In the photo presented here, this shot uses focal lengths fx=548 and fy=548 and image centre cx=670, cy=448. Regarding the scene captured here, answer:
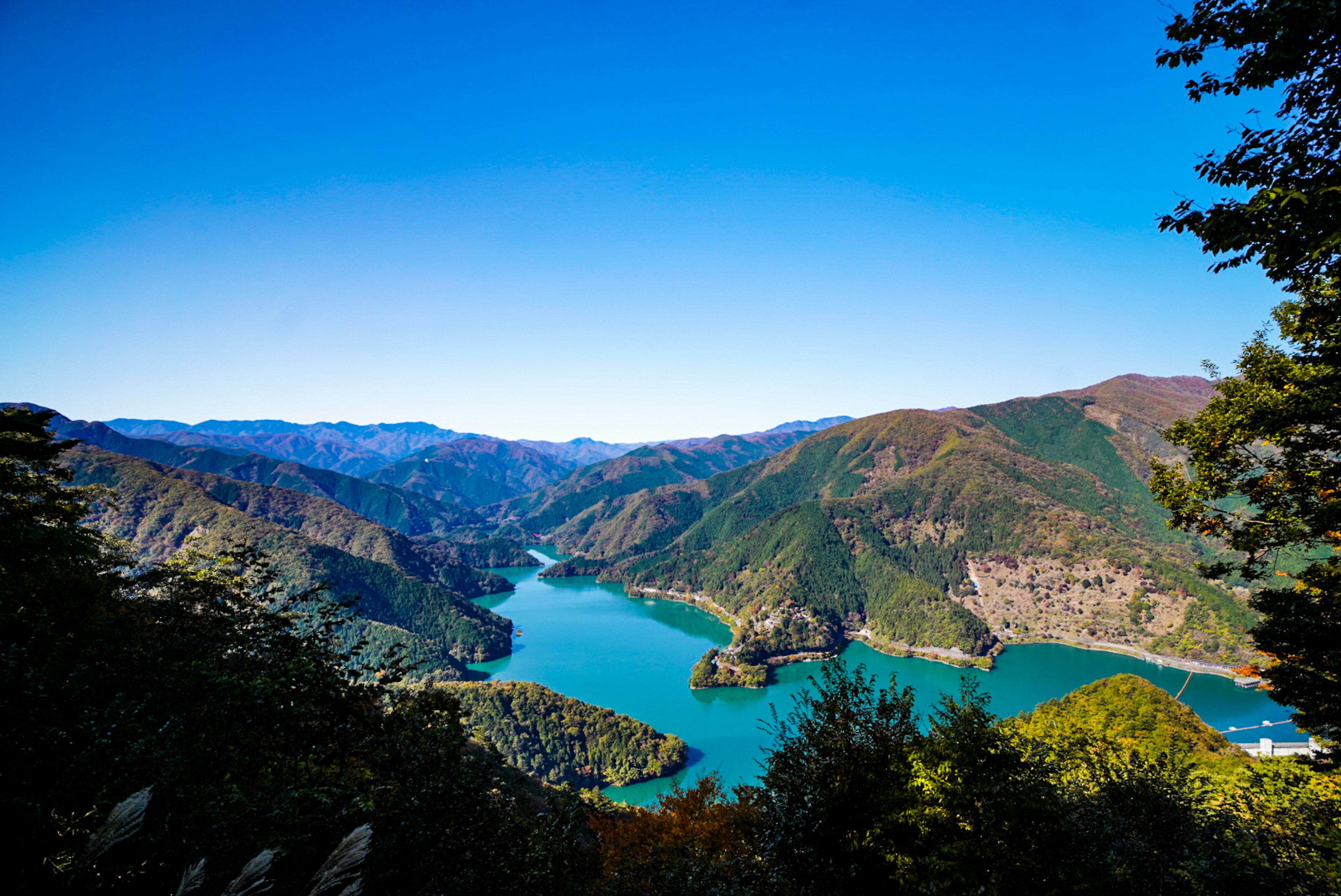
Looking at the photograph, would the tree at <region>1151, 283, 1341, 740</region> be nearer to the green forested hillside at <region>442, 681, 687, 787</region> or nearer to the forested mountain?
the green forested hillside at <region>442, 681, 687, 787</region>

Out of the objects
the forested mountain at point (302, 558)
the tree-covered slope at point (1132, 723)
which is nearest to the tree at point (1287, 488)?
the tree-covered slope at point (1132, 723)

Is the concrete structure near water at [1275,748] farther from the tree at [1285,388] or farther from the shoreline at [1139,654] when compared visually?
the tree at [1285,388]

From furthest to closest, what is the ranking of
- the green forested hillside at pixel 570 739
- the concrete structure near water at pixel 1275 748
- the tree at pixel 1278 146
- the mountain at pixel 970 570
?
1. the mountain at pixel 970 570
2. the green forested hillside at pixel 570 739
3. the concrete structure near water at pixel 1275 748
4. the tree at pixel 1278 146

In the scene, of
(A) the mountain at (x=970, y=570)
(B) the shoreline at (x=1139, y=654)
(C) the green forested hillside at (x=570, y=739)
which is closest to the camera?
(C) the green forested hillside at (x=570, y=739)

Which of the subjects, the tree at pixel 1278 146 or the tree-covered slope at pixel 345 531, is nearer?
the tree at pixel 1278 146

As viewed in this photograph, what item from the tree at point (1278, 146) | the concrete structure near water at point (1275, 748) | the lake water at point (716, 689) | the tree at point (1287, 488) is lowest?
the lake water at point (716, 689)

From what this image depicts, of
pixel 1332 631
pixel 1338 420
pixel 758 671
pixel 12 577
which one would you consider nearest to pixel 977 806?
pixel 1332 631

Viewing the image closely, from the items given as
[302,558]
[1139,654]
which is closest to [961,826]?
[1139,654]

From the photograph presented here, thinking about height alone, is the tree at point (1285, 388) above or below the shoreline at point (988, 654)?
above

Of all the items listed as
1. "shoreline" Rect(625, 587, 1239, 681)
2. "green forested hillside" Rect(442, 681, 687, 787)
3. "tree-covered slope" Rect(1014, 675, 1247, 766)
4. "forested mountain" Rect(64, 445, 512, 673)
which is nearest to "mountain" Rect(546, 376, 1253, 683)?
"shoreline" Rect(625, 587, 1239, 681)
